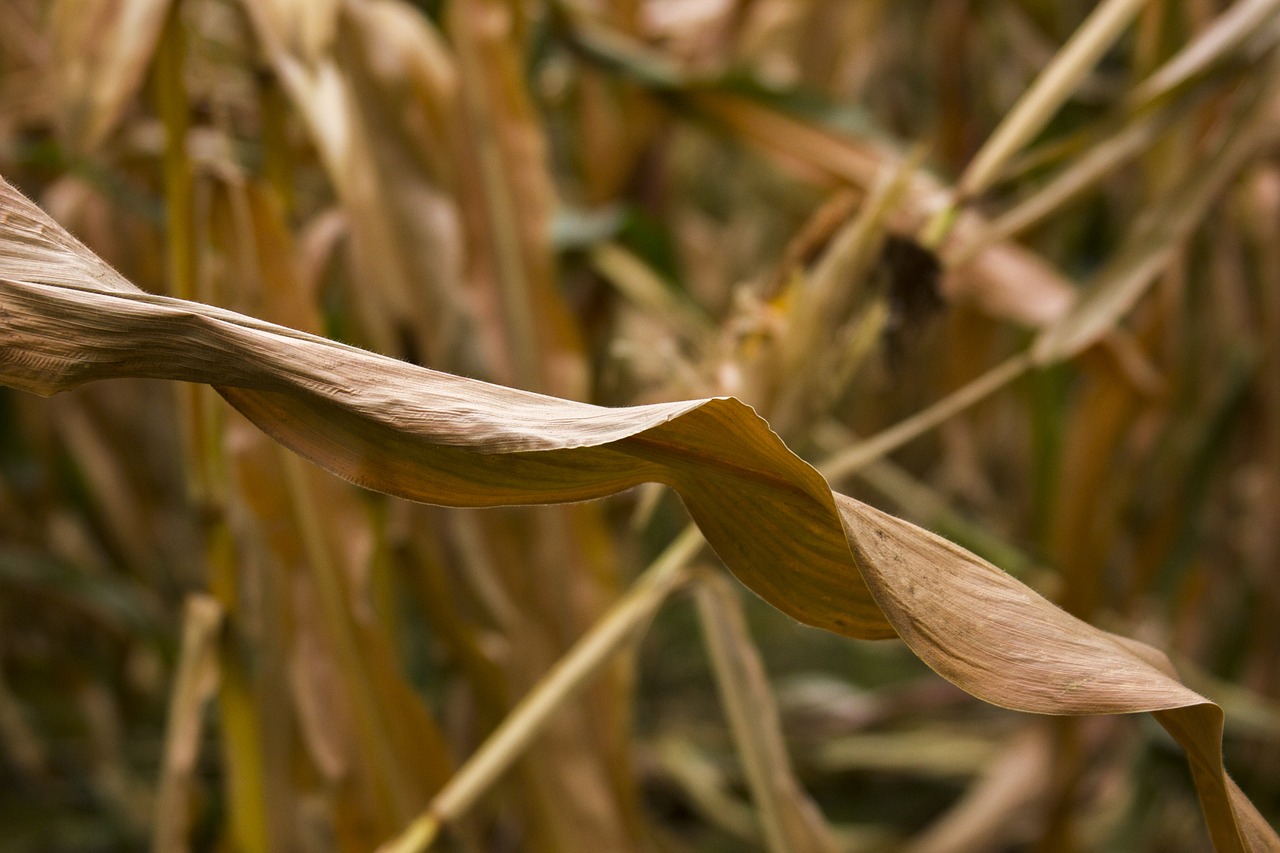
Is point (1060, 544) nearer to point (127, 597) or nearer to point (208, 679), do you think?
point (208, 679)

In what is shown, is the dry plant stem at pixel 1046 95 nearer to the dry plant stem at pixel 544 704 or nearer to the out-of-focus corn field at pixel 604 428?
the out-of-focus corn field at pixel 604 428

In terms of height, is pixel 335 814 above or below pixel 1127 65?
below

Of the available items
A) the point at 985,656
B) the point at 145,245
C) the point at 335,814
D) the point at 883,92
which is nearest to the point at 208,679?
the point at 335,814

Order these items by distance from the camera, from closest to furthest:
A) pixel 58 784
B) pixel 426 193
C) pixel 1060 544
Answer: pixel 426 193 < pixel 1060 544 < pixel 58 784

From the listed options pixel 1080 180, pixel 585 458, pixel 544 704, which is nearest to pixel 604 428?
pixel 585 458

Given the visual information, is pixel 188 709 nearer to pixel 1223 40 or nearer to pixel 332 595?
pixel 332 595

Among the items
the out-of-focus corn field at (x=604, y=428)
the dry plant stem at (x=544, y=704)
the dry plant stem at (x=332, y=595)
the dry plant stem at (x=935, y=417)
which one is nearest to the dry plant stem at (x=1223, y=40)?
the out-of-focus corn field at (x=604, y=428)

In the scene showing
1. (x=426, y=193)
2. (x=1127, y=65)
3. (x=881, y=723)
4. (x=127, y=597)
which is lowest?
(x=127, y=597)
